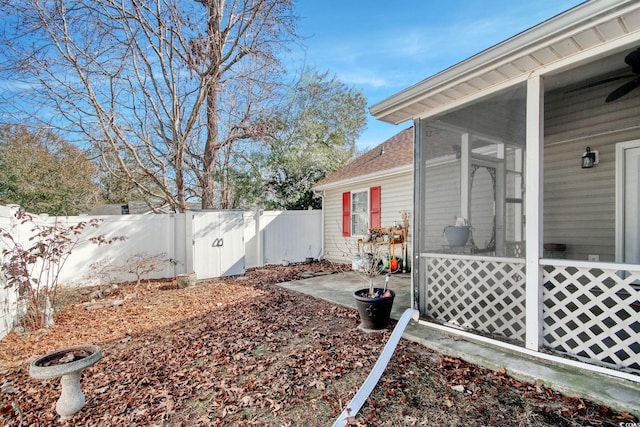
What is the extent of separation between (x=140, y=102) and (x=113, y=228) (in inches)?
149

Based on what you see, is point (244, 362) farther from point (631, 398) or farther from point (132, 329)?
point (631, 398)

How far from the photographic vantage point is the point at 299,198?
1282 centimetres

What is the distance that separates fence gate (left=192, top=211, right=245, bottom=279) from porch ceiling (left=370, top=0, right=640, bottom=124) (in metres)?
5.23

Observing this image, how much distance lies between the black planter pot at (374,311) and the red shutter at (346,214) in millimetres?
5549

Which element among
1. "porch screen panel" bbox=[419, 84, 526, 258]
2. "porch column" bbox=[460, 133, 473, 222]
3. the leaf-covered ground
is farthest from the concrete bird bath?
"porch column" bbox=[460, 133, 473, 222]

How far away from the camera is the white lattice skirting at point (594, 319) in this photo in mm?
2518

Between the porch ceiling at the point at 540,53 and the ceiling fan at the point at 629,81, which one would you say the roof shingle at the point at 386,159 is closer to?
the ceiling fan at the point at 629,81

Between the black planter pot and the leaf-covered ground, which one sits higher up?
the black planter pot

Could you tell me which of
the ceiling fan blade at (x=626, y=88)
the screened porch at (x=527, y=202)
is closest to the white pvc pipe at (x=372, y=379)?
the screened porch at (x=527, y=202)

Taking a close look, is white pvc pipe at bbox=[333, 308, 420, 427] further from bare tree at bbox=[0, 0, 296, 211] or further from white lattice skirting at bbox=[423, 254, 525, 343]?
bare tree at bbox=[0, 0, 296, 211]

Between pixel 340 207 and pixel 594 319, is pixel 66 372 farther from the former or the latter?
pixel 340 207

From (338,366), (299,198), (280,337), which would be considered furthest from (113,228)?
(299,198)

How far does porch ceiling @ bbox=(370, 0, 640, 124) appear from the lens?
219 centimetres

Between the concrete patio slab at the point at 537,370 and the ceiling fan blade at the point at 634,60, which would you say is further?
the ceiling fan blade at the point at 634,60
